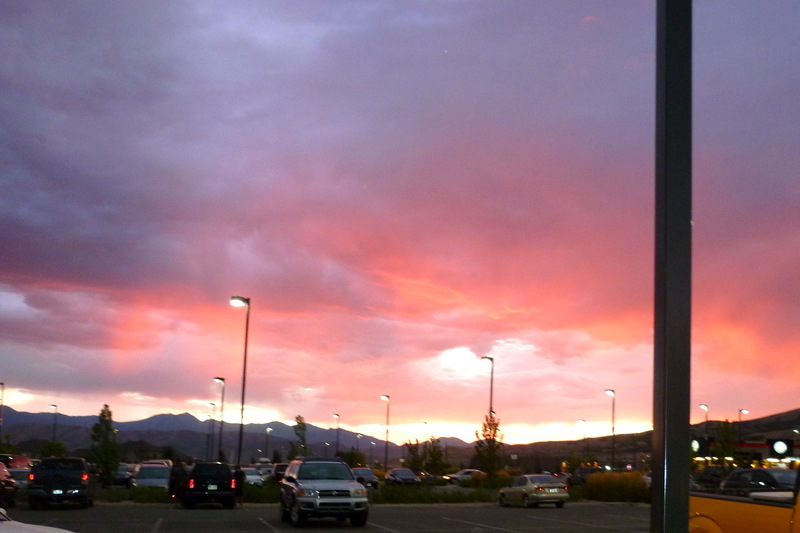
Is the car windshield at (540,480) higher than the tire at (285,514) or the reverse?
higher

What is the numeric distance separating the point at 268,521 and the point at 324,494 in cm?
375

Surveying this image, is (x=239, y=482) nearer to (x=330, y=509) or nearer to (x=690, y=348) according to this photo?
(x=330, y=509)

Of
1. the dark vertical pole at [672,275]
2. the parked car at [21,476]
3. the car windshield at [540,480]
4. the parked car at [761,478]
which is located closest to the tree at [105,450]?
the parked car at [21,476]

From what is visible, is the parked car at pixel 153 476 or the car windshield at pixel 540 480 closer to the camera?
the car windshield at pixel 540 480

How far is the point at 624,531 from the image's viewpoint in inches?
952

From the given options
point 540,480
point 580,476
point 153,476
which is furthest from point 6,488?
point 580,476

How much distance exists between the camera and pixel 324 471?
2573 cm

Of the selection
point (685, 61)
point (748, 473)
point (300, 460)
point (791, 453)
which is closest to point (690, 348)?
point (685, 61)

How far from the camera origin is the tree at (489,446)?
176 feet

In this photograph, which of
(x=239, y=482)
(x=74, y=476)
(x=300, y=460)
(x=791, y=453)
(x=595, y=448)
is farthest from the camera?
(x=595, y=448)

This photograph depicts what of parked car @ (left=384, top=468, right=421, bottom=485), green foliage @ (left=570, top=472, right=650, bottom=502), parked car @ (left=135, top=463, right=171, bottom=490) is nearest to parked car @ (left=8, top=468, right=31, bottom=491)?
parked car @ (left=135, top=463, right=171, bottom=490)

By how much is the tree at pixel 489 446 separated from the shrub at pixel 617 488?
22.5ft

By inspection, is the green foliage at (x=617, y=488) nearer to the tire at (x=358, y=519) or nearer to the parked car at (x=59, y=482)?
the tire at (x=358, y=519)

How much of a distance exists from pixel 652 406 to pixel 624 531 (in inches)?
891
